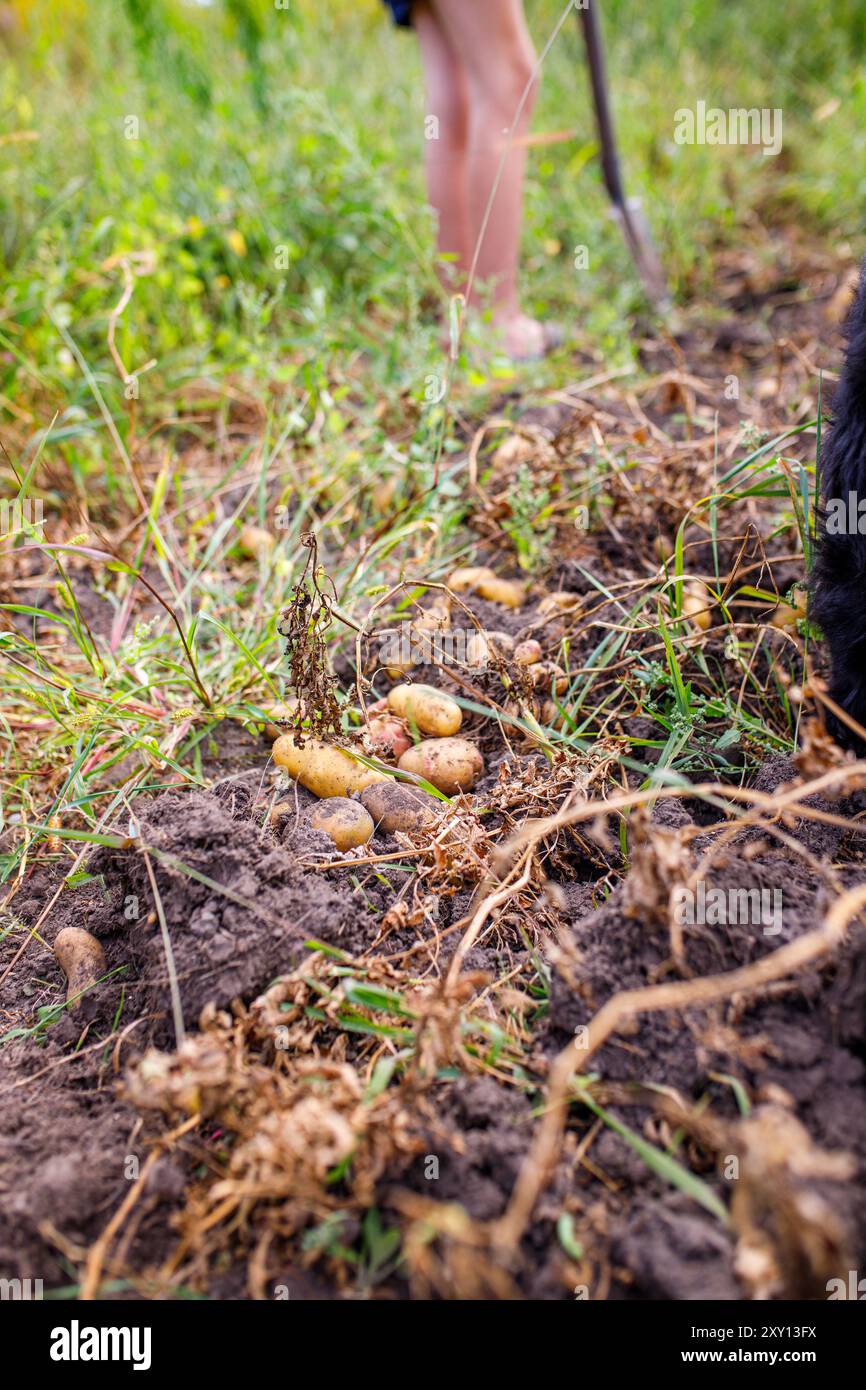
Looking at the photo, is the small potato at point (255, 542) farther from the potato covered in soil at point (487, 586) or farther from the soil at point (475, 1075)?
the soil at point (475, 1075)

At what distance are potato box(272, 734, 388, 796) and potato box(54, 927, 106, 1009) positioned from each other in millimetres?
427

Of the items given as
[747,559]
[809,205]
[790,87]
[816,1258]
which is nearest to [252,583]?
[747,559]

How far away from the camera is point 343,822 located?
160cm

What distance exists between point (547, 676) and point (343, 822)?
1.67ft

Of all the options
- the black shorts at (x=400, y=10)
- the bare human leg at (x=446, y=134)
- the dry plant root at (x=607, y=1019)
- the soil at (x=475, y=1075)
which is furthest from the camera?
the bare human leg at (x=446, y=134)

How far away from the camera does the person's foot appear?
9.96ft

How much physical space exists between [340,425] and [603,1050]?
175 cm

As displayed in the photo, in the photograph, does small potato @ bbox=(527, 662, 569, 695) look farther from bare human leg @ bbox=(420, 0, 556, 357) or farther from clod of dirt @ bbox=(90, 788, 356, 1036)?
bare human leg @ bbox=(420, 0, 556, 357)

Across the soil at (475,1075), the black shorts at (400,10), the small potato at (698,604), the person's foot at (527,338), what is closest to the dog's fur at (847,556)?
the soil at (475,1075)

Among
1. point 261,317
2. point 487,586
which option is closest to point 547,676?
point 487,586

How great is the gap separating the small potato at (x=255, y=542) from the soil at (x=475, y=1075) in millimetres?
816

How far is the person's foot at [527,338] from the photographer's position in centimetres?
304

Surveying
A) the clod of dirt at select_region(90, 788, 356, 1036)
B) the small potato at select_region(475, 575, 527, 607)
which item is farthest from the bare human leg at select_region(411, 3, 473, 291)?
the clod of dirt at select_region(90, 788, 356, 1036)
